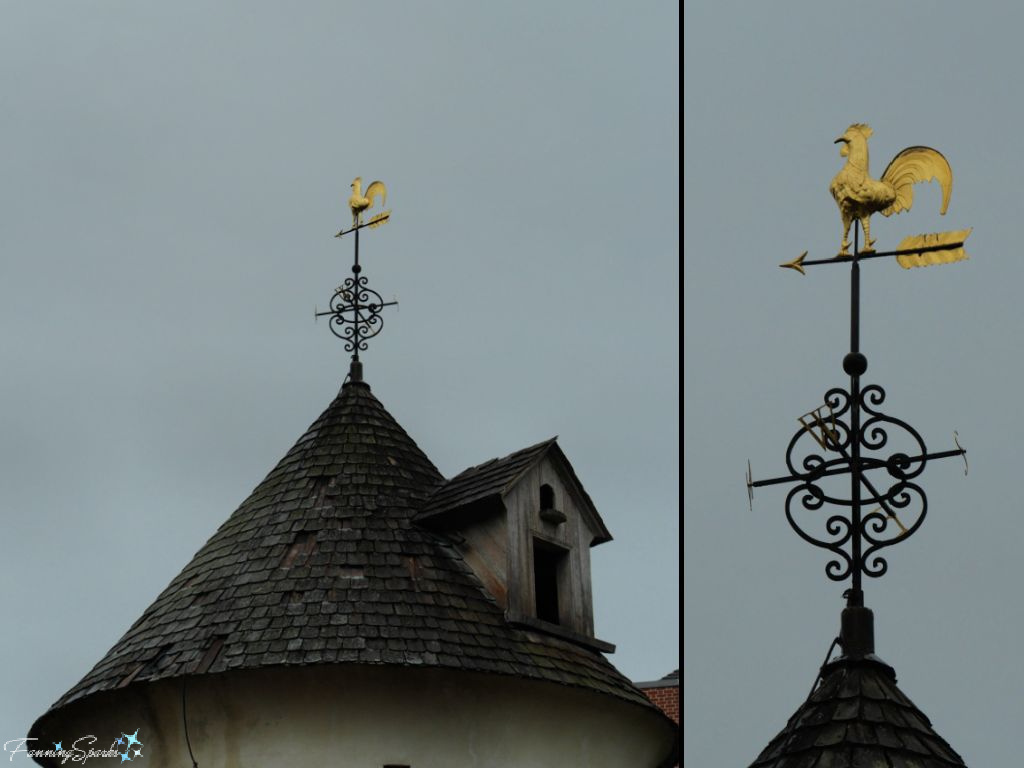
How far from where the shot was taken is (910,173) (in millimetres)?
9836

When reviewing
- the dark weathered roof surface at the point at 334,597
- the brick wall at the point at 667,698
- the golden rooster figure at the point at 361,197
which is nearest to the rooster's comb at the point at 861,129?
the dark weathered roof surface at the point at 334,597

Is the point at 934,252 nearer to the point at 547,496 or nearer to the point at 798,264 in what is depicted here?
the point at 798,264

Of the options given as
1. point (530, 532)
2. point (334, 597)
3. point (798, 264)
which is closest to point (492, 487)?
point (530, 532)

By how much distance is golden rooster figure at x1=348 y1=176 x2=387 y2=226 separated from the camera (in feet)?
73.4

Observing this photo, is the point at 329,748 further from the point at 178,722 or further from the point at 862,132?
the point at 862,132

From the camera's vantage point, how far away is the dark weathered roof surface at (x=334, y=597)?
722 inches

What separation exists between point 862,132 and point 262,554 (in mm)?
10596

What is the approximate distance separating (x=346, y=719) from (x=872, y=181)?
968 centimetres

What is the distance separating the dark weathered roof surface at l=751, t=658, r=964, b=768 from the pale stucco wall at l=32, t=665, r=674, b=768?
32.2ft

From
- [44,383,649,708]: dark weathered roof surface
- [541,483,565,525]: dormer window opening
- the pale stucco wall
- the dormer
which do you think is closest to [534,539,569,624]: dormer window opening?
the dormer

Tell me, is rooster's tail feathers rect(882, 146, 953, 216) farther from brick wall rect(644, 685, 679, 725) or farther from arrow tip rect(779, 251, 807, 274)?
brick wall rect(644, 685, 679, 725)

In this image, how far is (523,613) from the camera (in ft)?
64.2

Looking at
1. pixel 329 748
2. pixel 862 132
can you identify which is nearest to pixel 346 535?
pixel 329 748

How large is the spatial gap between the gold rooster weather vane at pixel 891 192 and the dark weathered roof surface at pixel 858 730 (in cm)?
196
